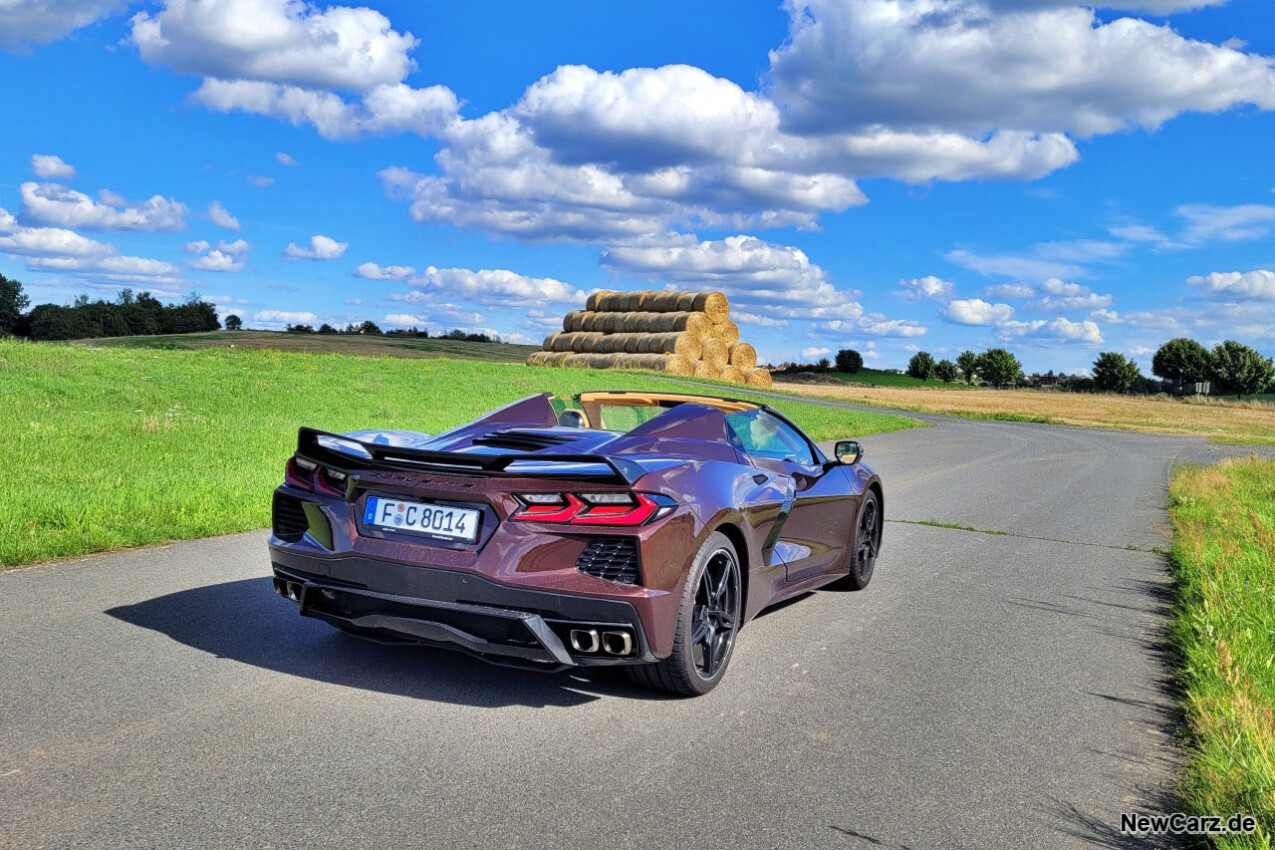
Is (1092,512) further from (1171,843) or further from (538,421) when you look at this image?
(1171,843)

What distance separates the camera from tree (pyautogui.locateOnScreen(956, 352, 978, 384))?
15712cm

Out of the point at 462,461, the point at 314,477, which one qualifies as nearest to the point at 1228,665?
the point at 462,461

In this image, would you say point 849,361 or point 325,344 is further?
point 849,361

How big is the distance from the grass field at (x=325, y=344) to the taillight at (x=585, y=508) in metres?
33.6

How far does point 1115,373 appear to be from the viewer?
459ft

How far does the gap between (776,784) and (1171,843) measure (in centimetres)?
121

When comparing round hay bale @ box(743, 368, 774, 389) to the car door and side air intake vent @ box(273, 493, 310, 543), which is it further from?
side air intake vent @ box(273, 493, 310, 543)

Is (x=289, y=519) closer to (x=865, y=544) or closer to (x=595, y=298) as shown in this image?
(x=865, y=544)

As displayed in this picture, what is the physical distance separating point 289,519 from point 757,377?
4211 centimetres

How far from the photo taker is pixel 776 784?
340 centimetres

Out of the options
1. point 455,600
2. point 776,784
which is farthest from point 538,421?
point 776,784

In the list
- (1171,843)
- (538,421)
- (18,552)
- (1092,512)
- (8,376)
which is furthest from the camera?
(8,376)

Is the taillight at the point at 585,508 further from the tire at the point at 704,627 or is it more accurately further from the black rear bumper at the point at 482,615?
the tire at the point at 704,627

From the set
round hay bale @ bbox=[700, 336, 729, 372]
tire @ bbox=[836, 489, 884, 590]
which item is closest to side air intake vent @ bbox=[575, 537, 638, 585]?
tire @ bbox=[836, 489, 884, 590]
